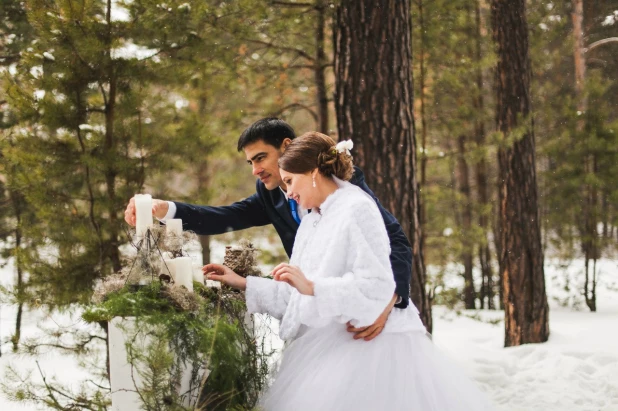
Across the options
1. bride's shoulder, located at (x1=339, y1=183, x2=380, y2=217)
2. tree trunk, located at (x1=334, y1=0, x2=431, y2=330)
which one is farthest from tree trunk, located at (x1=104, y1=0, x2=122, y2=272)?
bride's shoulder, located at (x1=339, y1=183, x2=380, y2=217)

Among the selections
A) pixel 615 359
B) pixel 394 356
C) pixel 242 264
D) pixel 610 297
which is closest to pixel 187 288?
pixel 242 264

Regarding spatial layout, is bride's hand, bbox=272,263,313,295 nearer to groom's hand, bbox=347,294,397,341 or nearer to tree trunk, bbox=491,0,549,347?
groom's hand, bbox=347,294,397,341

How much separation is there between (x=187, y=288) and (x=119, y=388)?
1.36ft

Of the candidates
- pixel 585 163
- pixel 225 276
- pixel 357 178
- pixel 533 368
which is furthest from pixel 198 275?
pixel 585 163

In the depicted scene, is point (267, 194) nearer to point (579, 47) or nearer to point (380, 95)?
point (380, 95)

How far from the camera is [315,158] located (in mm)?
2688

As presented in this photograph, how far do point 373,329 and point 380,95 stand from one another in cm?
238

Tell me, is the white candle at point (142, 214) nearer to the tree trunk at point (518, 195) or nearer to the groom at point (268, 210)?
the groom at point (268, 210)

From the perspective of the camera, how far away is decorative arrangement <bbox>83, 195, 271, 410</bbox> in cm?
227

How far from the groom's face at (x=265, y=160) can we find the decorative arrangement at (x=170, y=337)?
2.34 ft

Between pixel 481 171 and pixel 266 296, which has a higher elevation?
pixel 481 171

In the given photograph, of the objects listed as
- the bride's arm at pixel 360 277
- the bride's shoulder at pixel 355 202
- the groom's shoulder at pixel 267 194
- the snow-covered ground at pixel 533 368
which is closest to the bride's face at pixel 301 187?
the bride's shoulder at pixel 355 202

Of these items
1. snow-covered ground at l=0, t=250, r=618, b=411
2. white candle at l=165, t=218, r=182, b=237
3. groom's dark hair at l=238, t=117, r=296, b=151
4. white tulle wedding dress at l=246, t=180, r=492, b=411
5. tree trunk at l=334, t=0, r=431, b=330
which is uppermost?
tree trunk at l=334, t=0, r=431, b=330

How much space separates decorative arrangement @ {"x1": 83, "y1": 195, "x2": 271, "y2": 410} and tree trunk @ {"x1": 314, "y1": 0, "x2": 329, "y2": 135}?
441 cm
